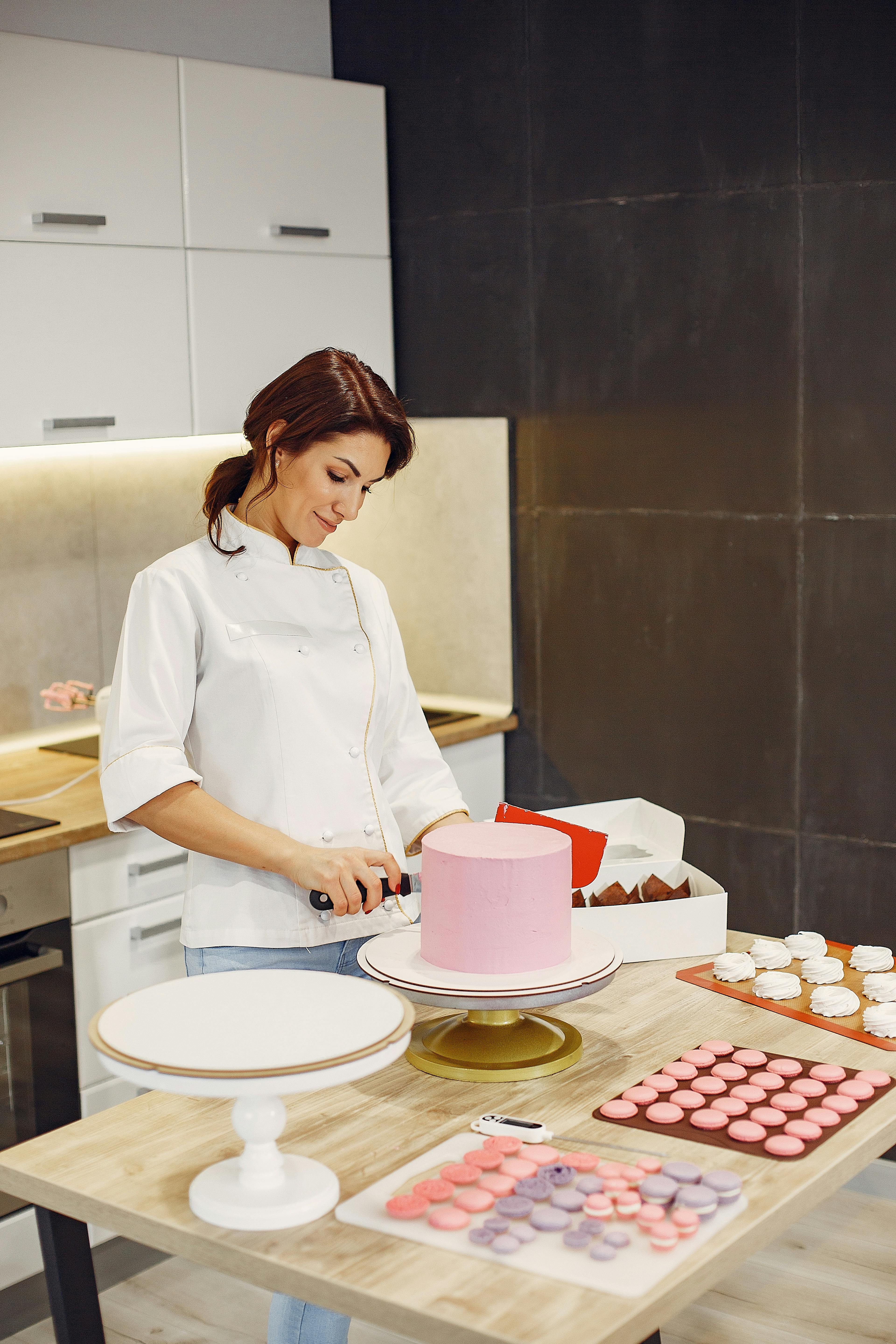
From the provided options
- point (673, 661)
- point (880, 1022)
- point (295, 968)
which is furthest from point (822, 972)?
point (673, 661)

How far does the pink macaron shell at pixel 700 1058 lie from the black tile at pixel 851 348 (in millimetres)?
1440

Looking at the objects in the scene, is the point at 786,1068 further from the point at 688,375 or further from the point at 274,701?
the point at 688,375

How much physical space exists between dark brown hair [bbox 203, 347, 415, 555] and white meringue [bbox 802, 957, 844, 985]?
0.78 metres

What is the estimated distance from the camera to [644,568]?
2988mm

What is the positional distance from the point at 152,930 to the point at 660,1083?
1398mm

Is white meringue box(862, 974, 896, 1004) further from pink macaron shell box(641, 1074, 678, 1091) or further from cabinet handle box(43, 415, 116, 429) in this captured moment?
cabinet handle box(43, 415, 116, 429)

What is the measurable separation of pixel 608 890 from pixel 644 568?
131 cm

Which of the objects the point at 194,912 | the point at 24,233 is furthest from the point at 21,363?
the point at 194,912

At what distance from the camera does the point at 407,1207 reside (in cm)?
117

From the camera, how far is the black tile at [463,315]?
3.13 m

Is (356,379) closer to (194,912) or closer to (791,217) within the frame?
(194,912)

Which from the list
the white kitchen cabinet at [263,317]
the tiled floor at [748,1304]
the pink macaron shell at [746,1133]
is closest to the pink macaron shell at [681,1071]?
the pink macaron shell at [746,1133]

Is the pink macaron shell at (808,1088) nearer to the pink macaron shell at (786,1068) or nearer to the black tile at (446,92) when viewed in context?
the pink macaron shell at (786,1068)

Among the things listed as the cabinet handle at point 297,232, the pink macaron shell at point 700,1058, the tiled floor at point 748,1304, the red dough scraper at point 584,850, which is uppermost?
the cabinet handle at point 297,232
